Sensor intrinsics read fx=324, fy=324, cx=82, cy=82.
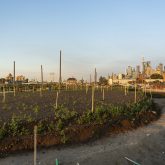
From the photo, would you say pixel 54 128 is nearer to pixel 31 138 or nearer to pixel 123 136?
pixel 31 138

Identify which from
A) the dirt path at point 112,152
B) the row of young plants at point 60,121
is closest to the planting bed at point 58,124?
the row of young plants at point 60,121

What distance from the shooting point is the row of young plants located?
14648 millimetres

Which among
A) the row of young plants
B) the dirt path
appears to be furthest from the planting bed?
the dirt path

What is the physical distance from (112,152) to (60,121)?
10.7 feet

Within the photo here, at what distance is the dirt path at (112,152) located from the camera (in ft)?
41.8

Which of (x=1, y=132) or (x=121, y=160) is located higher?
(x=1, y=132)

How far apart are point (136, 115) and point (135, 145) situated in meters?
4.91

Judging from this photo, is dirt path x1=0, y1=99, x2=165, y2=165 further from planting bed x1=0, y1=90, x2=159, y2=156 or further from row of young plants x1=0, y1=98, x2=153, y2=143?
row of young plants x1=0, y1=98, x2=153, y2=143

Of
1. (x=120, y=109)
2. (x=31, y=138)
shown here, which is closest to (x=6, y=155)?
(x=31, y=138)

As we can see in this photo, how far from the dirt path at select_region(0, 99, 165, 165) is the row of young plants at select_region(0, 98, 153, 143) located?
1.21 meters

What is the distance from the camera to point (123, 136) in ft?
53.8

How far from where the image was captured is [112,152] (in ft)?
46.0

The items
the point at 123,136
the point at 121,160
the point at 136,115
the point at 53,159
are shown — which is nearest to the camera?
the point at 53,159

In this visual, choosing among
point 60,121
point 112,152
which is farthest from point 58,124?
point 112,152
